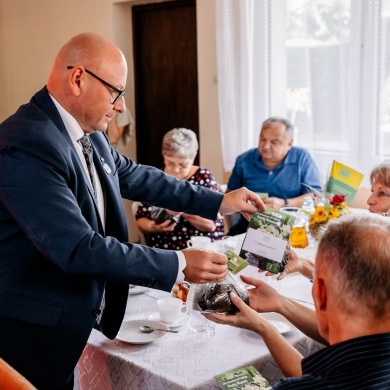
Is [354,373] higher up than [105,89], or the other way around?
[105,89]

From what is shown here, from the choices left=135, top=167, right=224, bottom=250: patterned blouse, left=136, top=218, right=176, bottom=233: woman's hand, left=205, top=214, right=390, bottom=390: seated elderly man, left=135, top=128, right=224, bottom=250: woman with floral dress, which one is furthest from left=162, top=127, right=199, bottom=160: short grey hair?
left=205, top=214, right=390, bottom=390: seated elderly man

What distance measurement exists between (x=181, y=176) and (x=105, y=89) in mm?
1730

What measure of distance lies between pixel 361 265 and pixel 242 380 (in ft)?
2.09

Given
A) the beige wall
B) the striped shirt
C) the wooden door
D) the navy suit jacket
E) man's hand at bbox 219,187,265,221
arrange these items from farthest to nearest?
the wooden door, the beige wall, man's hand at bbox 219,187,265,221, the navy suit jacket, the striped shirt

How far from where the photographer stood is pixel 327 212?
9.34ft

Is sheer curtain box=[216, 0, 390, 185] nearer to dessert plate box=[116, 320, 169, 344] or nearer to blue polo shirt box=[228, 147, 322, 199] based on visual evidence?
blue polo shirt box=[228, 147, 322, 199]

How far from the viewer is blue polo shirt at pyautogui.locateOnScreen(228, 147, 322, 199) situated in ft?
13.1

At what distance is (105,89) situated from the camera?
1773 millimetres

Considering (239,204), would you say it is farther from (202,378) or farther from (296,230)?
(296,230)

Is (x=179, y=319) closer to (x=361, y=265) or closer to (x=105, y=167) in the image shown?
(x=105, y=167)

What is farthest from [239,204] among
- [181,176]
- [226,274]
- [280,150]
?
[280,150]

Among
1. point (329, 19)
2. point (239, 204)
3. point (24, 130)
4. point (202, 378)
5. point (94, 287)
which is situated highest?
point (329, 19)

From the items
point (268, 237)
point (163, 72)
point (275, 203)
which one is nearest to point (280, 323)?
point (268, 237)

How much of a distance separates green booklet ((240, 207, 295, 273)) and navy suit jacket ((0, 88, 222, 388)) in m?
0.33
